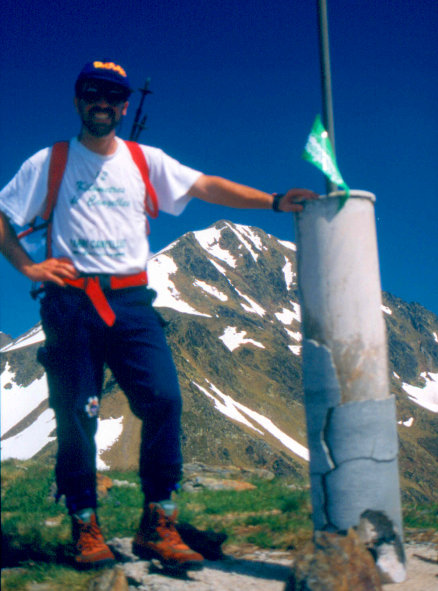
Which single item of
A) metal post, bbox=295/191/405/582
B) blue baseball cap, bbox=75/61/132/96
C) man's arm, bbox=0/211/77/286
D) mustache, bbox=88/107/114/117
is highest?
blue baseball cap, bbox=75/61/132/96

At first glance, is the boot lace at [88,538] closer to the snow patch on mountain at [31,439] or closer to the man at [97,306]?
the man at [97,306]

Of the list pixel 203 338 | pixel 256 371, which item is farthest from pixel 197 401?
pixel 256 371

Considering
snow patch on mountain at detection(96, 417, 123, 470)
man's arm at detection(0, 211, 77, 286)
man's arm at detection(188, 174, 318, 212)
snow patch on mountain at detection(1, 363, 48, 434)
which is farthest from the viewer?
snow patch on mountain at detection(1, 363, 48, 434)

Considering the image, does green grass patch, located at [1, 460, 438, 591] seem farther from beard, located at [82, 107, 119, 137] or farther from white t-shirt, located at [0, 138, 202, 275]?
beard, located at [82, 107, 119, 137]

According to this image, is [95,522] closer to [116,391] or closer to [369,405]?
[369,405]

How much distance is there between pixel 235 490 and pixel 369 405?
523 centimetres

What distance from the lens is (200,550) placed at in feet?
15.1

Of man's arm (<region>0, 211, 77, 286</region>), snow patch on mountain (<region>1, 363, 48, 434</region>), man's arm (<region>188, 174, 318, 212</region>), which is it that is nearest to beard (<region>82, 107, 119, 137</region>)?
man's arm (<region>188, 174, 318, 212</region>)

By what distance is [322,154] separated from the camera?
4258 millimetres

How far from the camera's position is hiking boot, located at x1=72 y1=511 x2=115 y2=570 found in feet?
12.5

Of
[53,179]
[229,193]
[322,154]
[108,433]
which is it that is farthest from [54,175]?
[108,433]

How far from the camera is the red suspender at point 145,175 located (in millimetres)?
4383

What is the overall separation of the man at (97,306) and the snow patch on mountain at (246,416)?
129751mm

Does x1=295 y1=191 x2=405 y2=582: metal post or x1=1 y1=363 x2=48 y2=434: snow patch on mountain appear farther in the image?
x1=1 y1=363 x2=48 y2=434: snow patch on mountain
